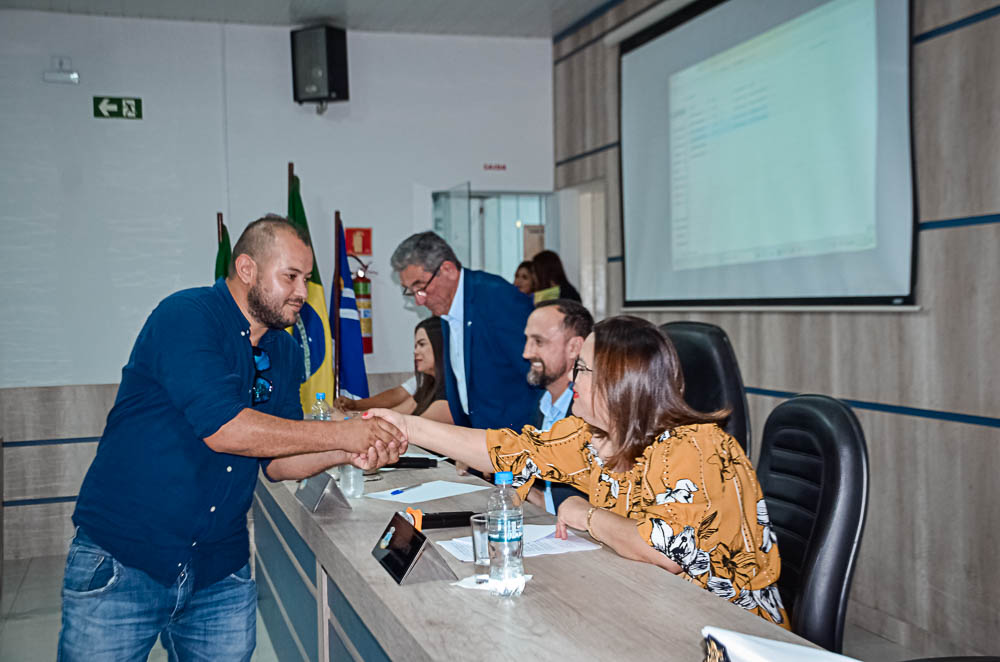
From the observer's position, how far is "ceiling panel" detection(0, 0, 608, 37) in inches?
205

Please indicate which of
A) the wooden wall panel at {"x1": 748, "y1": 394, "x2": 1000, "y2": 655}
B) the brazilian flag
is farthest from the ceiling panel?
the wooden wall panel at {"x1": 748, "y1": 394, "x2": 1000, "y2": 655}

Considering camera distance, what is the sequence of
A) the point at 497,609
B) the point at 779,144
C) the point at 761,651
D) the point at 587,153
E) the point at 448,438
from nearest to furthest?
the point at 761,651
the point at 497,609
the point at 448,438
the point at 779,144
the point at 587,153

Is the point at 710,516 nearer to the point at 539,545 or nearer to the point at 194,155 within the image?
the point at 539,545

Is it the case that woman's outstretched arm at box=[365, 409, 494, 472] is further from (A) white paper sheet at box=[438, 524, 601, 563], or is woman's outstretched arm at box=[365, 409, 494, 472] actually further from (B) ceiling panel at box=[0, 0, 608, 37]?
(B) ceiling panel at box=[0, 0, 608, 37]

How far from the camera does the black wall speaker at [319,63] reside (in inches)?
218

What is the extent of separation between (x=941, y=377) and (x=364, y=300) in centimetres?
380

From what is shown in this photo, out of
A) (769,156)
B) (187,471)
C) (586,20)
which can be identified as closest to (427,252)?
(769,156)

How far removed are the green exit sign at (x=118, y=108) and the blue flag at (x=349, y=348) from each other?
5.31 feet

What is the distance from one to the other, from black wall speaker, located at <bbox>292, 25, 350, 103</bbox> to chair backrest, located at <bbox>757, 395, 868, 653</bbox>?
176 inches

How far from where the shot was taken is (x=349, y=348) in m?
5.17

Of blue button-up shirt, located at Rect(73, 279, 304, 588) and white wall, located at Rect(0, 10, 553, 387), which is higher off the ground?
white wall, located at Rect(0, 10, 553, 387)

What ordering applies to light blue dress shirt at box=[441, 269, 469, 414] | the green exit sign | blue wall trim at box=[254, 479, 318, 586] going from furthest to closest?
the green exit sign → light blue dress shirt at box=[441, 269, 469, 414] → blue wall trim at box=[254, 479, 318, 586]

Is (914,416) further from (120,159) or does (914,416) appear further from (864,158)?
(120,159)

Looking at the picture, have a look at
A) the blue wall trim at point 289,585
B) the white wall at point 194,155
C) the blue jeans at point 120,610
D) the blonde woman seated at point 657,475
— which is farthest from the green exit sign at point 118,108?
the blonde woman seated at point 657,475
